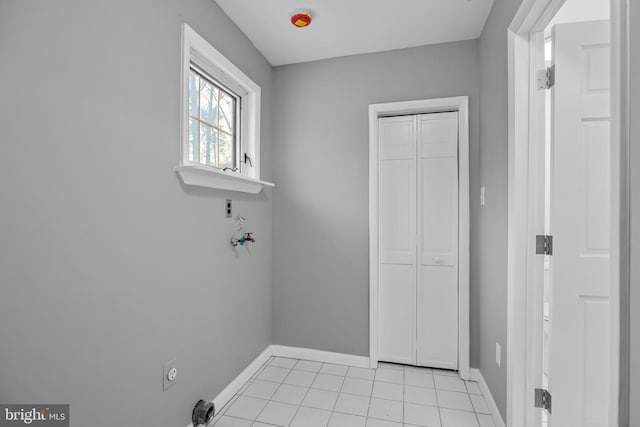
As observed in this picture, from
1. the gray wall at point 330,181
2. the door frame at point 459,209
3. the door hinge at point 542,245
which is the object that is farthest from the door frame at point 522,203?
the gray wall at point 330,181

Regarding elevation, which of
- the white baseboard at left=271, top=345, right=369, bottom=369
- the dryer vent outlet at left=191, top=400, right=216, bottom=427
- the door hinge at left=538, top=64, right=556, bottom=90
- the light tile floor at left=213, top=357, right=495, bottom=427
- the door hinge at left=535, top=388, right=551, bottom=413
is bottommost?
the light tile floor at left=213, top=357, right=495, bottom=427

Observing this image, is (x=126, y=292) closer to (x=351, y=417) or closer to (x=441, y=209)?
(x=351, y=417)

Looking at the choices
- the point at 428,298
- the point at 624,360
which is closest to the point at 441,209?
the point at 428,298

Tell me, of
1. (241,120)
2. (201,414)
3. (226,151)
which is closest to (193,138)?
(226,151)

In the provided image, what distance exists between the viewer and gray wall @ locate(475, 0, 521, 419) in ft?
5.66

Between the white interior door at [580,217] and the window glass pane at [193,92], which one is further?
the window glass pane at [193,92]

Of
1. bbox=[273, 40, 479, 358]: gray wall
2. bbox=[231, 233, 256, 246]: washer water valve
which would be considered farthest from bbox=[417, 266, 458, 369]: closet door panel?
bbox=[231, 233, 256, 246]: washer water valve

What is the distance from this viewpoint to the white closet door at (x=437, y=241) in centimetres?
243

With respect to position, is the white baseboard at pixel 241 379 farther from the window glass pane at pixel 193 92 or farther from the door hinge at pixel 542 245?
the door hinge at pixel 542 245

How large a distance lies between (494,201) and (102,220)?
6.64 ft

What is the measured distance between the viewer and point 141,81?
1.42 meters

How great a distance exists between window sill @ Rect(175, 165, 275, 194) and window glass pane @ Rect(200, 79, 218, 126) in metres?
0.43

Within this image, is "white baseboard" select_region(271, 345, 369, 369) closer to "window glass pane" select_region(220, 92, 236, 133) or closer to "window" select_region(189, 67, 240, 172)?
"window" select_region(189, 67, 240, 172)

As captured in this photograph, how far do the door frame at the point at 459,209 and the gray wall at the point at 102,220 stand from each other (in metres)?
1.20
